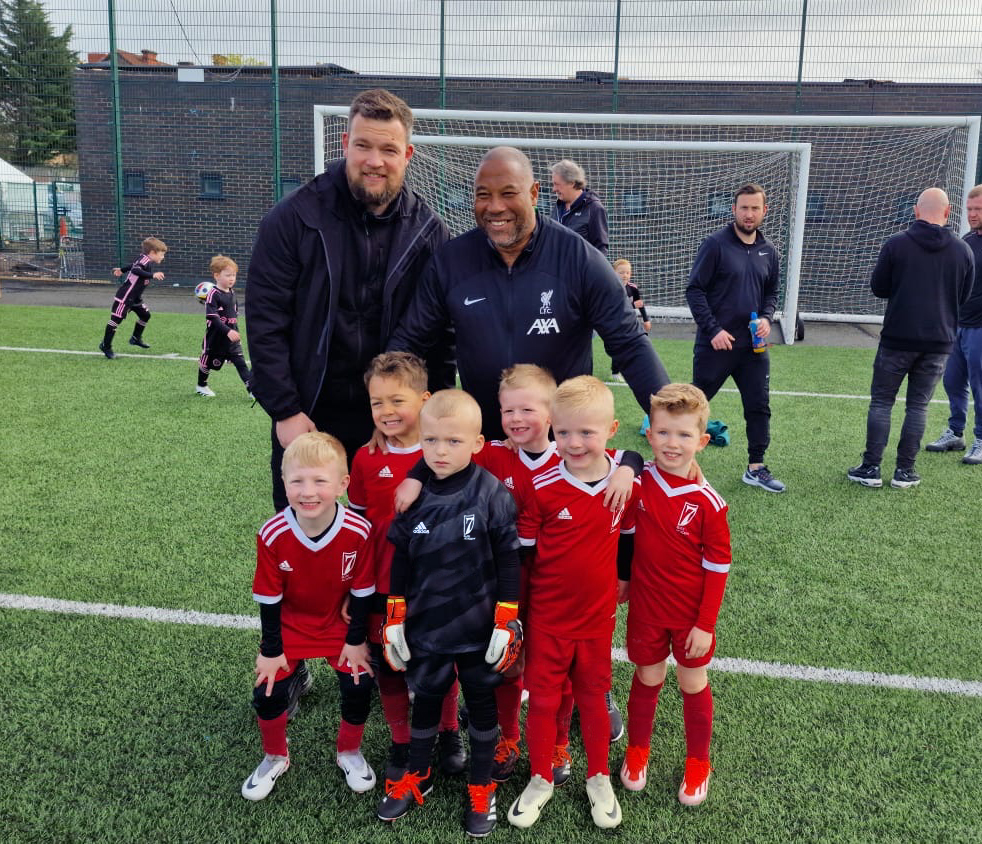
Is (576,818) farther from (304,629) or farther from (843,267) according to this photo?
(843,267)

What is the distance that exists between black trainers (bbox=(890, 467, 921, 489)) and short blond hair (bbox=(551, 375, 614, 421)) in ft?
14.7

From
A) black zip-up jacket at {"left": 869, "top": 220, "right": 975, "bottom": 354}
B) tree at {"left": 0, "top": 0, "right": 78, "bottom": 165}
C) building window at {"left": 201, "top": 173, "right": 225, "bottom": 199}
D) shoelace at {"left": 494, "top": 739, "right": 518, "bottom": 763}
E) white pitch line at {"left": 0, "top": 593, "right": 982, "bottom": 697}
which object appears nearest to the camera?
shoelace at {"left": 494, "top": 739, "right": 518, "bottom": 763}

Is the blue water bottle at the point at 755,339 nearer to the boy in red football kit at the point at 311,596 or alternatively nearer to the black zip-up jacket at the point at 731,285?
the black zip-up jacket at the point at 731,285

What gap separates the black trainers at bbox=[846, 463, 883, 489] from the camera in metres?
6.15

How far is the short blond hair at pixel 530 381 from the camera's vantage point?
8.63ft

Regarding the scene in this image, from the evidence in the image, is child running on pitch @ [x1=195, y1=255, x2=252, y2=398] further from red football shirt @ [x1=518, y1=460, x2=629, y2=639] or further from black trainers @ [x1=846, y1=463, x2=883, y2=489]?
red football shirt @ [x1=518, y1=460, x2=629, y2=639]

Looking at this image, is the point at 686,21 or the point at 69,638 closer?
the point at 69,638

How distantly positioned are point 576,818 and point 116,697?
185 centimetres

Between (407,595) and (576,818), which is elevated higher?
(407,595)

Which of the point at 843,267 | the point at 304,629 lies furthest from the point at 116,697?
the point at 843,267

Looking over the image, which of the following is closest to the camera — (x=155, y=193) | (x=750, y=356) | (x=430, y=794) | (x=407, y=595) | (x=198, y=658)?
(x=407, y=595)

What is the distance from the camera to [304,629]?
2.75 meters

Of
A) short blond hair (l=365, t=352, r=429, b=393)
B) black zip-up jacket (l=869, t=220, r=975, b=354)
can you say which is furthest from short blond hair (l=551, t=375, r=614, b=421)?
black zip-up jacket (l=869, t=220, r=975, b=354)

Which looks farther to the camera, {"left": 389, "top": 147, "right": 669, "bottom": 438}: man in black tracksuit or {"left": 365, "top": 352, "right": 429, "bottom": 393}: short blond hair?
{"left": 389, "top": 147, "right": 669, "bottom": 438}: man in black tracksuit
